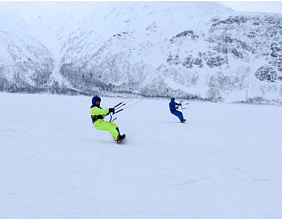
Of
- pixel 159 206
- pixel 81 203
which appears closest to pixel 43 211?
pixel 81 203

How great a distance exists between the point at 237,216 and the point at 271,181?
2268 millimetres

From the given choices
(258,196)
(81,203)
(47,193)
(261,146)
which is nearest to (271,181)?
(258,196)

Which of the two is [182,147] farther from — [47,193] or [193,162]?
[47,193]

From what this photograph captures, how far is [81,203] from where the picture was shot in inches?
188

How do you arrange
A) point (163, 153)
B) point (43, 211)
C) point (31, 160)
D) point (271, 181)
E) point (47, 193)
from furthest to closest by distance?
1. point (163, 153)
2. point (31, 160)
3. point (271, 181)
4. point (47, 193)
5. point (43, 211)

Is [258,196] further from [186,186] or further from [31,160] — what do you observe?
[31,160]

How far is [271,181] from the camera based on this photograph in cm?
641

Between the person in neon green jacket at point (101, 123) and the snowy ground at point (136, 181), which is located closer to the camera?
the snowy ground at point (136, 181)

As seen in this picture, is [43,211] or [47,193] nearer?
[43,211]

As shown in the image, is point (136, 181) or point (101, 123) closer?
point (136, 181)

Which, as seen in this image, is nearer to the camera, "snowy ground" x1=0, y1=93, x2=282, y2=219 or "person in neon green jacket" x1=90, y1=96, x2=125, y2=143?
"snowy ground" x1=0, y1=93, x2=282, y2=219

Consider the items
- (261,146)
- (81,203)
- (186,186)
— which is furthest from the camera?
(261,146)

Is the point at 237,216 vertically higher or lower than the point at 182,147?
higher

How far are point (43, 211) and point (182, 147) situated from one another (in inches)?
256
